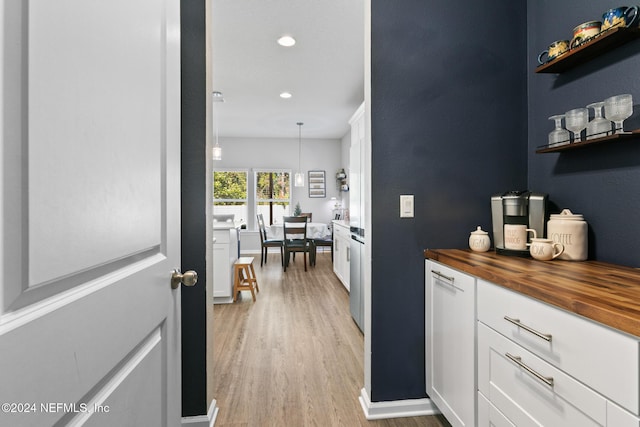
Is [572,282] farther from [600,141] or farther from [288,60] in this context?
[288,60]

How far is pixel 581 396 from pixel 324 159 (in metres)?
7.63

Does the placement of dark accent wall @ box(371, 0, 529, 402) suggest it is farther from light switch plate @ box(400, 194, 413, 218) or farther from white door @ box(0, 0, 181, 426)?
white door @ box(0, 0, 181, 426)

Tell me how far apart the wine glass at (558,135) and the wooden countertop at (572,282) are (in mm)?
550

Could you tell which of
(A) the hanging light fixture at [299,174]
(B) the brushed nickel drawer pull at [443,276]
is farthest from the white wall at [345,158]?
(B) the brushed nickel drawer pull at [443,276]

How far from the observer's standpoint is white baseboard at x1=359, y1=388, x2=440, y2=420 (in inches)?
71.8

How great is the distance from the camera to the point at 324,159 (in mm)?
8289

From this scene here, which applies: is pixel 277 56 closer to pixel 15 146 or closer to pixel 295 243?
pixel 295 243

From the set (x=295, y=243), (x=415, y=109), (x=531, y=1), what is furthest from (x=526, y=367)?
(x=295, y=243)

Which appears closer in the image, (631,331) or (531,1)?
(631,331)

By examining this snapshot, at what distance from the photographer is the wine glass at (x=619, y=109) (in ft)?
4.17

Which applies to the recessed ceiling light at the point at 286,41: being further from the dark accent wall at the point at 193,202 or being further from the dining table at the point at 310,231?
→ the dining table at the point at 310,231

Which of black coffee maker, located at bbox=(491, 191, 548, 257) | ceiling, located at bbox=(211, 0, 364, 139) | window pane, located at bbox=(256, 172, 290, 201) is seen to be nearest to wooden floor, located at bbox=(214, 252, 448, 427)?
black coffee maker, located at bbox=(491, 191, 548, 257)

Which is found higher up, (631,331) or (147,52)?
(147,52)

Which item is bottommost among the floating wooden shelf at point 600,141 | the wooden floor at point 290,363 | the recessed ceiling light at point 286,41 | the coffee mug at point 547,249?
the wooden floor at point 290,363
